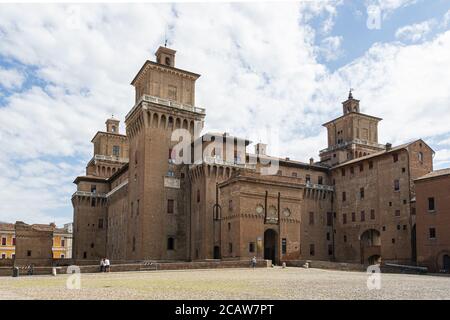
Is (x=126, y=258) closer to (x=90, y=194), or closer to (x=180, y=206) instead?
(x=180, y=206)

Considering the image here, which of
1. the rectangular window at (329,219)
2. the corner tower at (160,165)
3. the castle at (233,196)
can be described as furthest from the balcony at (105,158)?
the rectangular window at (329,219)

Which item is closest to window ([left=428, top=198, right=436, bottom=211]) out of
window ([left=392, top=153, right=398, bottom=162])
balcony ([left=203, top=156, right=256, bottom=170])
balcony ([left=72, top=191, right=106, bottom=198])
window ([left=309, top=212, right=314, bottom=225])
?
window ([left=392, top=153, right=398, bottom=162])

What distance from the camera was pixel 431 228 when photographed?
4612 centimetres

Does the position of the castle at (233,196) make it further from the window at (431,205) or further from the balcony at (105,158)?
the balcony at (105,158)

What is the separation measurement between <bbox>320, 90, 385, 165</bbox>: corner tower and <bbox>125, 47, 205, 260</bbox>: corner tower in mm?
29228

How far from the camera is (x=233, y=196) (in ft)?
161

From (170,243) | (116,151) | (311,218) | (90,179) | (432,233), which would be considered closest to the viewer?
(432,233)

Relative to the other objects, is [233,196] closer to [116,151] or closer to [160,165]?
[160,165]

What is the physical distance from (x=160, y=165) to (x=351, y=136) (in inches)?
1417

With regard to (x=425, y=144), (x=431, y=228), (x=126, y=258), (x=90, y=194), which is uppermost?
(x=425, y=144)

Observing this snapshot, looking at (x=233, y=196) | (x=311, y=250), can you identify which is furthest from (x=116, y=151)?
(x=233, y=196)

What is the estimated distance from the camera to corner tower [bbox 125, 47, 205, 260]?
52.2 metres
